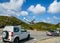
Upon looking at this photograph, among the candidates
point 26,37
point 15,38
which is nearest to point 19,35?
point 15,38

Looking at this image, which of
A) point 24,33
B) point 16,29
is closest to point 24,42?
point 24,33

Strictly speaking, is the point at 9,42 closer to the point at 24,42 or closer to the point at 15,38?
the point at 15,38

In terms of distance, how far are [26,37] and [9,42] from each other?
4526 mm

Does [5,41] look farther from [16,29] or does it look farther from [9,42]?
[16,29]

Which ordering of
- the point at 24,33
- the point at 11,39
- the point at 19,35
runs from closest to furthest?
1. the point at 11,39
2. the point at 19,35
3. the point at 24,33

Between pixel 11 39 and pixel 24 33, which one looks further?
pixel 24 33

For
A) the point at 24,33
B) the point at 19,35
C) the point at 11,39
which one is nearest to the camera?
the point at 11,39

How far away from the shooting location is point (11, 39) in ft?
61.9

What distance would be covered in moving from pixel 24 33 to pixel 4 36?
12.4 feet

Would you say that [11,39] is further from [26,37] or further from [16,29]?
[26,37]

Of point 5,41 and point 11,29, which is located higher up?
point 11,29

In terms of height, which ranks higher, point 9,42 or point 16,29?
point 16,29

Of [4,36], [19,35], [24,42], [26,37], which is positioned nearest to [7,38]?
[4,36]

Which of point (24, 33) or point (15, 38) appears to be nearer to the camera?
point (15, 38)
